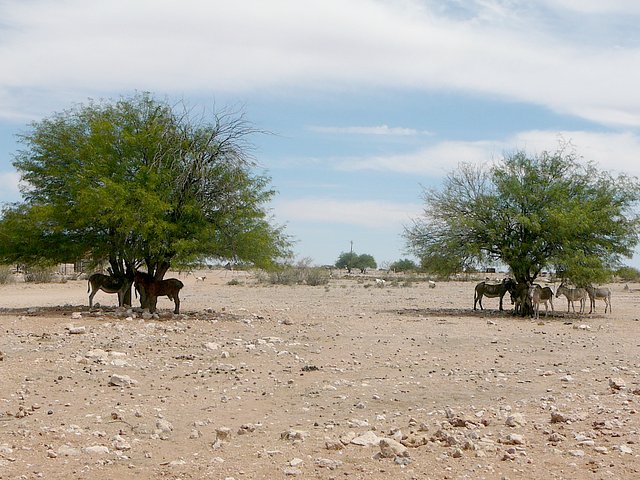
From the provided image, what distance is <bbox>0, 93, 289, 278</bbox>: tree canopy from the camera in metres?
24.5

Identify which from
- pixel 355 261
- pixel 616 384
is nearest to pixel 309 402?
pixel 616 384

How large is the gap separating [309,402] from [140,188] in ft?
44.5

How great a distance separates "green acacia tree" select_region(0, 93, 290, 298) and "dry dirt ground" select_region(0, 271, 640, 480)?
3.46 m

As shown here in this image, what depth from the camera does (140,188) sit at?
942 inches

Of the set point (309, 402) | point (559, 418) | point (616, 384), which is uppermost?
point (616, 384)

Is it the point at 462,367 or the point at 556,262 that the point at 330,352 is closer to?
the point at 462,367

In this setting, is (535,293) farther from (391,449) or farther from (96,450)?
(96,450)

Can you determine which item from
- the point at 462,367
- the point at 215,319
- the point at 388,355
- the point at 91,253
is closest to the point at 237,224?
the point at 215,319

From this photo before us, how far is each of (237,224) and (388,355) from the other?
30.9ft

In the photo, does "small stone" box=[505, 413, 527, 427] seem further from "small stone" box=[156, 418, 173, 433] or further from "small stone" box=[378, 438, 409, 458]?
"small stone" box=[156, 418, 173, 433]

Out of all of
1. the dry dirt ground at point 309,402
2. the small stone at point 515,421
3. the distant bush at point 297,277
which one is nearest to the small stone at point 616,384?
the dry dirt ground at point 309,402

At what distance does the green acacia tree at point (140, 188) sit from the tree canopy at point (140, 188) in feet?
0.10

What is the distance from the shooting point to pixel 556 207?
28812 mm

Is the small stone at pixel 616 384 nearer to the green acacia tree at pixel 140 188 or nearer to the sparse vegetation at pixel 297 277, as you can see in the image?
the green acacia tree at pixel 140 188
